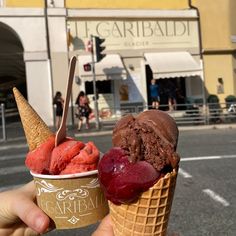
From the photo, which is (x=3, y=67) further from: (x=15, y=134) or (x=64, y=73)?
(x=15, y=134)

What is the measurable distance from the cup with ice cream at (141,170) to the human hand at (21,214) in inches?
12.0

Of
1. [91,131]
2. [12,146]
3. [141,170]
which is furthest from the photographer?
[91,131]

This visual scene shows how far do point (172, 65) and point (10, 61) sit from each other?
12.1m

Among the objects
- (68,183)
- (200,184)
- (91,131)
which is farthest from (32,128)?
(91,131)

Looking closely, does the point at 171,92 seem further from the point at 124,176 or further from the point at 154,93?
the point at 124,176

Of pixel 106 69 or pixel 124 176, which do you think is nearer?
pixel 124 176

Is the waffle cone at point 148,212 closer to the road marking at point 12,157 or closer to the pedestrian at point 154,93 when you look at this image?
the road marking at point 12,157

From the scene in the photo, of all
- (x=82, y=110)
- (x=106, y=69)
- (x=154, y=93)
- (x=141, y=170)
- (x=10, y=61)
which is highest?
(x=10, y=61)

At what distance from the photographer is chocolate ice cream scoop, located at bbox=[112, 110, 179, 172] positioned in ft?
4.95

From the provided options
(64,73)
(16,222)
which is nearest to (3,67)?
(64,73)

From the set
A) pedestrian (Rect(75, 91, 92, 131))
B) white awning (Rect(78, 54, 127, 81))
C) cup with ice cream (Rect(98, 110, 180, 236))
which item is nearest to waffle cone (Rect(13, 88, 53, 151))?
cup with ice cream (Rect(98, 110, 180, 236))

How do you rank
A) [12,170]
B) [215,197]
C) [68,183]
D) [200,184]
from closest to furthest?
[68,183] → [215,197] → [200,184] → [12,170]

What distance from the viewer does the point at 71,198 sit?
5.55ft

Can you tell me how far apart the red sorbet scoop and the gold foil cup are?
0.15m
